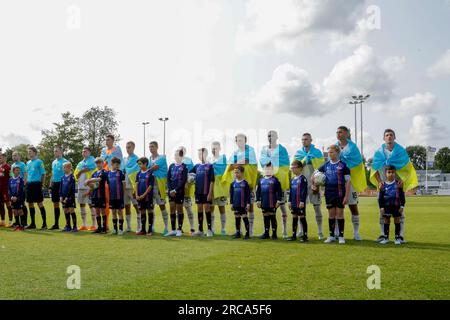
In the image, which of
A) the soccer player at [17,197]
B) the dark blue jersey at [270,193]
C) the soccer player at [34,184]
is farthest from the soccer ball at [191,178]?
the soccer player at [17,197]

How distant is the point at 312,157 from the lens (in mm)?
10883

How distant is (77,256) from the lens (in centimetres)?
775

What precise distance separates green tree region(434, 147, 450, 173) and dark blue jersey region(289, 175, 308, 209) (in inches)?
5692

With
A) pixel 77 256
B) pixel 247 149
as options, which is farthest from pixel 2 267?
pixel 247 149

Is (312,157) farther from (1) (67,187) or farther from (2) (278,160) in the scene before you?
(1) (67,187)

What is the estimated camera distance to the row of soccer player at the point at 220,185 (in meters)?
9.65

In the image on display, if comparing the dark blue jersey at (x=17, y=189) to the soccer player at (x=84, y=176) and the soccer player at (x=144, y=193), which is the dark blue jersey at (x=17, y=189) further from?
the soccer player at (x=144, y=193)

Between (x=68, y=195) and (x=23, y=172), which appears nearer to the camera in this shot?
(x=68, y=195)

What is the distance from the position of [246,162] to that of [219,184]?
99 centimetres

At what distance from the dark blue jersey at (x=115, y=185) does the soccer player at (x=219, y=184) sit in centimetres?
260

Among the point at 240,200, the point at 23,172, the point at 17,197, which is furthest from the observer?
the point at 23,172

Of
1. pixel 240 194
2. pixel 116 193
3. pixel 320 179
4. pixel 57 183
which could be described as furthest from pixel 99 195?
pixel 320 179
